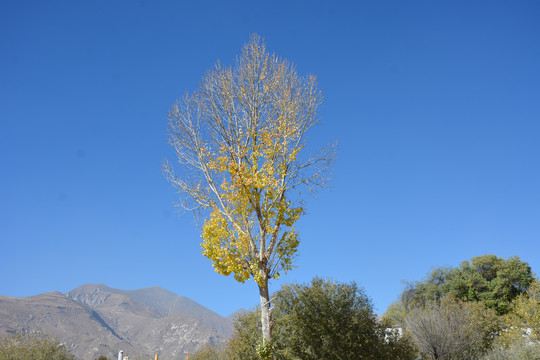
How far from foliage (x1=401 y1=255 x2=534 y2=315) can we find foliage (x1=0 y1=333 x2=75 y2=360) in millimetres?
37271

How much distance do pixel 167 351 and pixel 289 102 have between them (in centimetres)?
17805

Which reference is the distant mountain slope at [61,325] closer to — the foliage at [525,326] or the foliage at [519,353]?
the foliage at [525,326]

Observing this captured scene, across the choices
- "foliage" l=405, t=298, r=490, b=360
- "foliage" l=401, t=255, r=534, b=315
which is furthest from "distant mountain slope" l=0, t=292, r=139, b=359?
"foliage" l=405, t=298, r=490, b=360

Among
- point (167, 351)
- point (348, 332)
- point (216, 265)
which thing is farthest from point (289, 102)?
point (167, 351)

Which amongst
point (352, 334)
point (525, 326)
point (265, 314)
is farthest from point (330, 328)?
point (525, 326)

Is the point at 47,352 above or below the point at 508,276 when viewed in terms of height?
below

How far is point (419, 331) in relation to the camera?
86.9 feet

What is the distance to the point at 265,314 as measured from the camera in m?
14.6

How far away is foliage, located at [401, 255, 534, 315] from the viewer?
2026 inches

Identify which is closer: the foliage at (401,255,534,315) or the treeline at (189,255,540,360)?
the treeline at (189,255,540,360)

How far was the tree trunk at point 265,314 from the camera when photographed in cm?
1427

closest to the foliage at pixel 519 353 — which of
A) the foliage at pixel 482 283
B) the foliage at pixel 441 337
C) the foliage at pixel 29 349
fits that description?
the foliage at pixel 441 337

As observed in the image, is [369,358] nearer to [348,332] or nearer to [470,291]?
[348,332]

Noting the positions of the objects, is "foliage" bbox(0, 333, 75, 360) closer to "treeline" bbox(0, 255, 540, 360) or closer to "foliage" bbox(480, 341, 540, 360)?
"treeline" bbox(0, 255, 540, 360)
